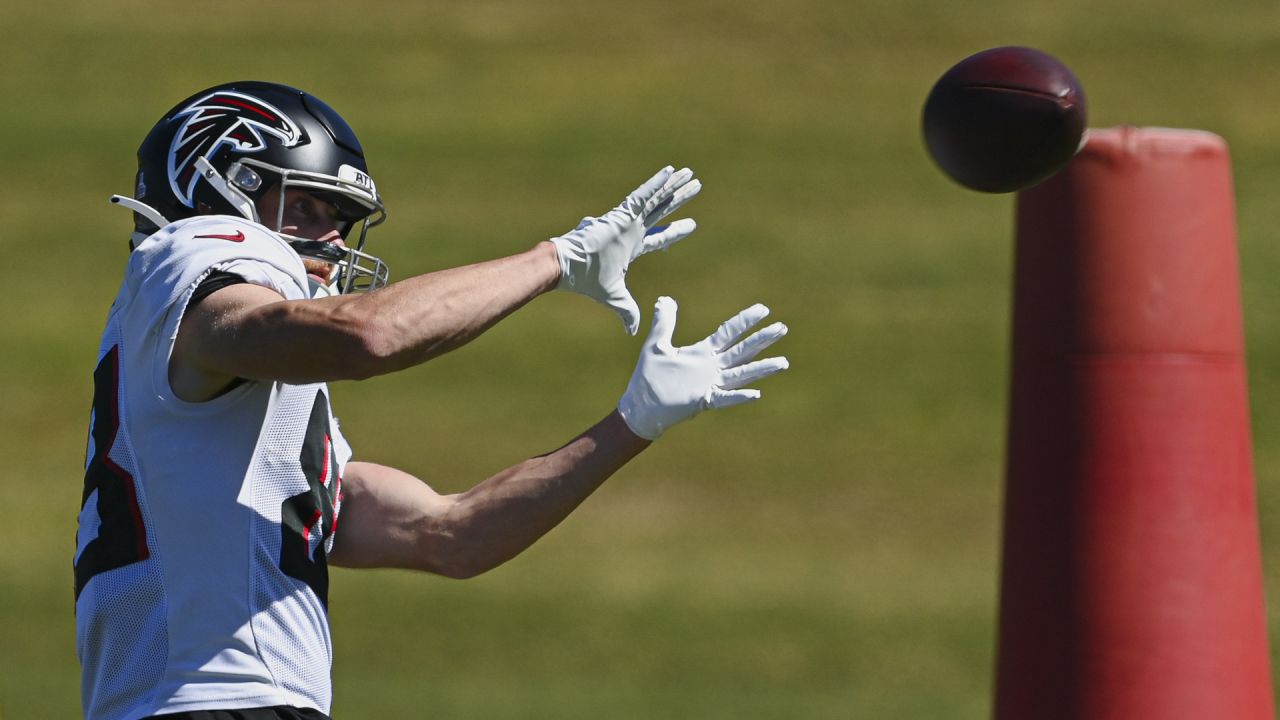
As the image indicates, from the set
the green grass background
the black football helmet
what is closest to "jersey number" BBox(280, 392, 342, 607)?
the black football helmet

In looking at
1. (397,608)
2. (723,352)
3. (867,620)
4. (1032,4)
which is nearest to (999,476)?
(867,620)

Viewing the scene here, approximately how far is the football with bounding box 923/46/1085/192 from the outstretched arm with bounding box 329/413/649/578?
82 cm

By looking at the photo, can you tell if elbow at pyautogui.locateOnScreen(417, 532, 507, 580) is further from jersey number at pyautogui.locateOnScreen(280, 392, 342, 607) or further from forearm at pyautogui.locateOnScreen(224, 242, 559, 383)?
forearm at pyautogui.locateOnScreen(224, 242, 559, 383)

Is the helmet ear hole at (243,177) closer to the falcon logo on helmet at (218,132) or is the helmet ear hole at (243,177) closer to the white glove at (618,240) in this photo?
the falcon logo on helmet at (218,132)

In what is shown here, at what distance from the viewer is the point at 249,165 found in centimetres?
301

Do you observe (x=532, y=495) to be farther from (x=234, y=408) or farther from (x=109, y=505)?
(x=109, y=505)

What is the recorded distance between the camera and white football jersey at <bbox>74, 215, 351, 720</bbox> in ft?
8.71

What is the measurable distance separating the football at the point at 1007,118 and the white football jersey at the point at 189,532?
4.21 ft

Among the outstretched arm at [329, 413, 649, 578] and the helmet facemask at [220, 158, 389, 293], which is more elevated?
the helmet facemask at [220, 158, 389, 293]

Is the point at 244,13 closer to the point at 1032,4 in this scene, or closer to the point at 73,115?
the point at 73,115

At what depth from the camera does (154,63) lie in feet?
43.9

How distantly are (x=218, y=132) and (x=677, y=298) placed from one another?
766 cm

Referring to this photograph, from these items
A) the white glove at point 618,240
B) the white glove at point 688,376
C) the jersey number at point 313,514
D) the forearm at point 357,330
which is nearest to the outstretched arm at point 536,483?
the white glove at point 688,376

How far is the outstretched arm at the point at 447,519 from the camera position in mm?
3166
